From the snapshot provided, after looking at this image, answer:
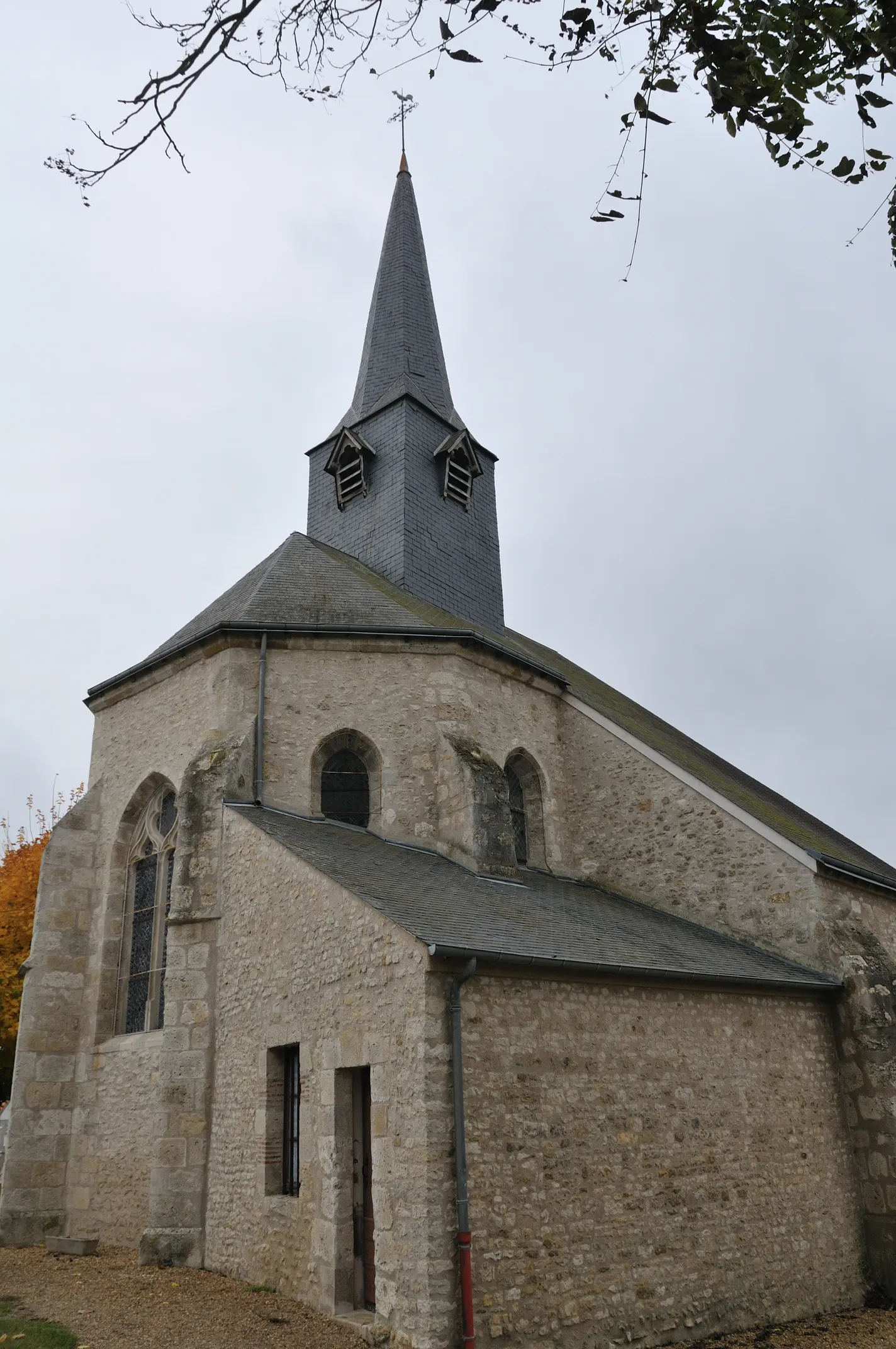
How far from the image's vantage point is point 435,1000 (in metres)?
7.31

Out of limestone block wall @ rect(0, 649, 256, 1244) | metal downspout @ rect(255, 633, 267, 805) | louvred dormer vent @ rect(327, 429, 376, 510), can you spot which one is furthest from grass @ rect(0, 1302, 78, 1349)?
louvred dormer vent @ rect(327, 429, 376, 510)

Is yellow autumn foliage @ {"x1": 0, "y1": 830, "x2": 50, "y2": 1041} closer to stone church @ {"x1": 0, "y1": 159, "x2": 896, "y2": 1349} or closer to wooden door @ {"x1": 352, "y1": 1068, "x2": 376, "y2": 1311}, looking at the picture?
stone church @ {"x1": 0, "y1": 159, "x2": 896, "y2": 1349}

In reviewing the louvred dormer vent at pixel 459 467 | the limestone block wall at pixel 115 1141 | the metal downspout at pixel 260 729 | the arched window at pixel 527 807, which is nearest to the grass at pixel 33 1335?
the limestone block wall at pixel 115 1141

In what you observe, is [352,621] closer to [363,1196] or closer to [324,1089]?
[324,1089]

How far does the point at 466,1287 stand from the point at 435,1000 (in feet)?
5.95

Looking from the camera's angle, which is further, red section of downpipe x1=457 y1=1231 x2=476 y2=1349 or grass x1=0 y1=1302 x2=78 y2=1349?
grass x1=0 y1=1302 x2=78 y2=1349

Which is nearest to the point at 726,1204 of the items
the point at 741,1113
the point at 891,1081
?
the point at 741,1113

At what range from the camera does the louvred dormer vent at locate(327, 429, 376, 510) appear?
17.7 meters

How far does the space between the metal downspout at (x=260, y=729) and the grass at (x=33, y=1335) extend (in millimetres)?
5338

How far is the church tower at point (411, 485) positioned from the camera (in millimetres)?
16547

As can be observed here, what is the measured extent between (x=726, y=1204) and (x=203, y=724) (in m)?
7.53

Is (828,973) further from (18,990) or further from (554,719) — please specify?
(18,990)

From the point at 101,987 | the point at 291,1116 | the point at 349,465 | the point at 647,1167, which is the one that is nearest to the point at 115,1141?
the point at 101,987

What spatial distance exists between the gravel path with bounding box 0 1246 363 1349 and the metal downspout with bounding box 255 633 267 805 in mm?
4699
